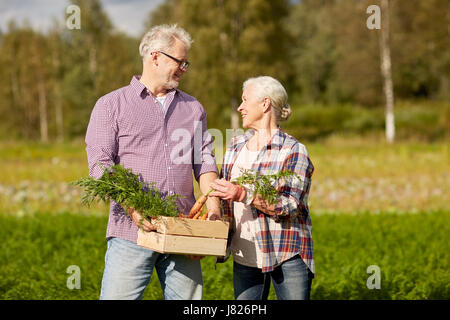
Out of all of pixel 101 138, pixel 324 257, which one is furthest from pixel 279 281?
pixel 324 257

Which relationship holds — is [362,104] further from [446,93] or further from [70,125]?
[70,125]

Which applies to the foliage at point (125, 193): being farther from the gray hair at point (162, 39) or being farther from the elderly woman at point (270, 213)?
the gray hair at point (162, 39)

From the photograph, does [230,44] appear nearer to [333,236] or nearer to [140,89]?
[333,236]

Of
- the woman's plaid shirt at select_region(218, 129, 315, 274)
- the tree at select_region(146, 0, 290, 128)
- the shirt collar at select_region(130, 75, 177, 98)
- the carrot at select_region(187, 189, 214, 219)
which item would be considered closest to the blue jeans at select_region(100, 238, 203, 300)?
the carrot at select_region(187, 189, 214, 219)

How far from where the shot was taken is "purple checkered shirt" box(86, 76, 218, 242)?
3.02 m

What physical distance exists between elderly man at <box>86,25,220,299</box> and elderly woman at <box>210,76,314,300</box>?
0.22m

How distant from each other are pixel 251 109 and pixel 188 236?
2.71ft

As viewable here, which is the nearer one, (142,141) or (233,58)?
(142,141)

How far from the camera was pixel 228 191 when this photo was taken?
282 centimetres

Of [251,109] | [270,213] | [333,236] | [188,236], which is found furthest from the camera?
[333,236]

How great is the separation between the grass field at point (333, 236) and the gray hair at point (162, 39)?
2566 mm

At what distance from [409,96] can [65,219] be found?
3082cm

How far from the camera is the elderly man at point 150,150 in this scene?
3.01 m

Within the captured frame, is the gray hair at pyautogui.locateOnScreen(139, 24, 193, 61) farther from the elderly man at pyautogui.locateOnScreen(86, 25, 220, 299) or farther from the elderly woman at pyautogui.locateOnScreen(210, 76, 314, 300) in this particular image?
the elderly woman at pyautogui.locateOnScreen(210, 76, 314, 300)
